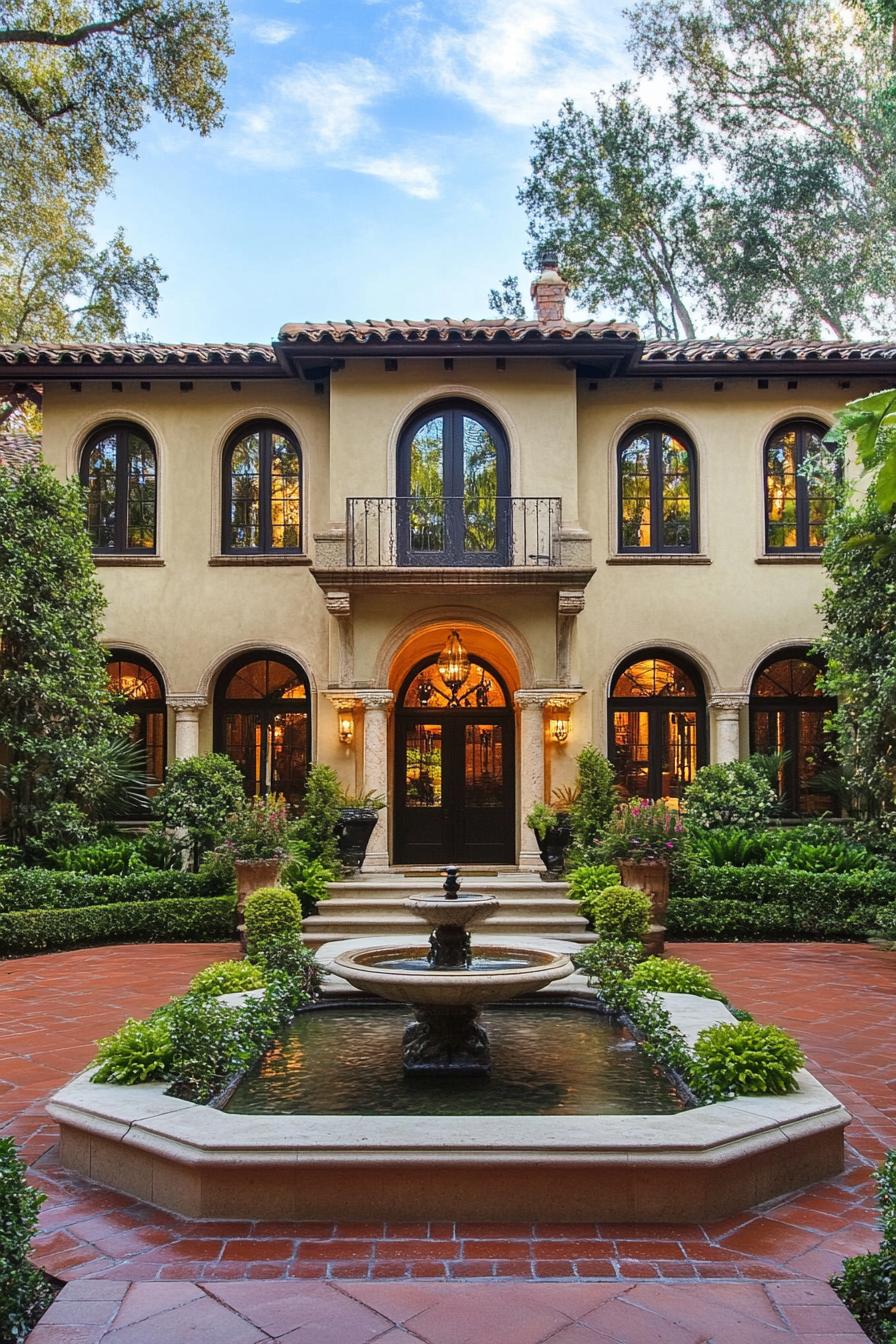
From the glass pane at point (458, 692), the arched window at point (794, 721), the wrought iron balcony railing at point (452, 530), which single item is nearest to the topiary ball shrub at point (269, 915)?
the wrought iron balcony railing at point (452, 530)

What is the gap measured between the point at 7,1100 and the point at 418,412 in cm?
1158

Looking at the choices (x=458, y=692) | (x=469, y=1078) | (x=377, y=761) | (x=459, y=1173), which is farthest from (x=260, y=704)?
(x=459, y=1173)

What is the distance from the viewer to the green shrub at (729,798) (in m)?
14.8

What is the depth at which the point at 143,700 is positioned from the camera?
16688 millimetres

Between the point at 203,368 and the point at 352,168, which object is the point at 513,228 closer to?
the point at 352,168

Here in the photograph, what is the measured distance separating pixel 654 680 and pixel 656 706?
404mm

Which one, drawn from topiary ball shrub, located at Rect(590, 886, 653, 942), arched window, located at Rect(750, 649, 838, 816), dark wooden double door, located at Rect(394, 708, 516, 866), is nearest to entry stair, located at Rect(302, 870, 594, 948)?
topiary ball shrub, located at Rect(590, 886, 653, 942)

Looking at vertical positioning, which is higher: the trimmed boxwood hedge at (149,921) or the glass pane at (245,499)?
the glass pane at (245,499)

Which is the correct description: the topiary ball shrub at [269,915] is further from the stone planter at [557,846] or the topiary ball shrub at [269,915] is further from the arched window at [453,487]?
the arched window at [453,487]

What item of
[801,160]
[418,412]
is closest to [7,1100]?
[418,412]

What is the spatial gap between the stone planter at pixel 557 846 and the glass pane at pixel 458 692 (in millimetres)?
3584

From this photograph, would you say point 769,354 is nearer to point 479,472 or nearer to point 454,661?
point 479,472

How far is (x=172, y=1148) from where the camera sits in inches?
197

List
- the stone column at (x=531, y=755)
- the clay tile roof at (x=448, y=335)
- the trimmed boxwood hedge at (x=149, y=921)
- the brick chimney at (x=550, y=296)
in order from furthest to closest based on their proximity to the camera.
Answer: the brick chimney at (x=550, y=296), the stone column at (x=531, y=755), the clay tile roof at (x=448, y=335), the trimmed boxwood hedge at (x=149, y=921)
